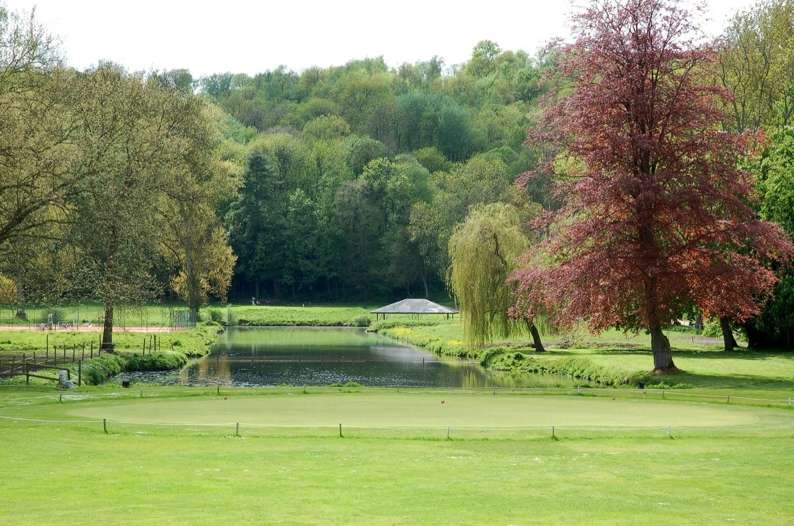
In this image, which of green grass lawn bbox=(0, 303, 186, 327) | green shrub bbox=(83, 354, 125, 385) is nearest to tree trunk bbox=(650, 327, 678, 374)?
green shrub bbox=(83, 354, 125, 385)

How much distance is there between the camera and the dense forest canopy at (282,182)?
129 ft

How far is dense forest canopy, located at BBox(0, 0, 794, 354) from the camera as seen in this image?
39.3 m

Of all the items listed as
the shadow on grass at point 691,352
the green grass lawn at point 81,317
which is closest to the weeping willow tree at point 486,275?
the shadow on grass at point 691,352

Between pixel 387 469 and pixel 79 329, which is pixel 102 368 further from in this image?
pixel 79 329

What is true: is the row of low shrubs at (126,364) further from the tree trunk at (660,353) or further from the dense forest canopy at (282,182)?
the tree trunk at (660,353)

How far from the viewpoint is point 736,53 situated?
216 ft

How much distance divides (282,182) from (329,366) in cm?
7415

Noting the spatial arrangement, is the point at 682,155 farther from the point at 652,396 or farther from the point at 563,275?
the point at 652,396

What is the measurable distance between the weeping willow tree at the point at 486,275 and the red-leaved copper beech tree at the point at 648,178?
52.1 feet

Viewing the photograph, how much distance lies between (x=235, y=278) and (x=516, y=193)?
137 ft

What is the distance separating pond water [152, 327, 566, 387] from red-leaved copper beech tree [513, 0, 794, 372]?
19.8 feet

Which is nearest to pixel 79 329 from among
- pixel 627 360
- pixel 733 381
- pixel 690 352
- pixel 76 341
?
pixel 76 341

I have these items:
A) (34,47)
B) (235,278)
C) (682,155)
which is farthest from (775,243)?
(235,278)

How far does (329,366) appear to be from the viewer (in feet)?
180
